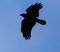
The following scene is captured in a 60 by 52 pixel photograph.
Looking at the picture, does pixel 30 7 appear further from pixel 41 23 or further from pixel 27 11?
pixel 41 23

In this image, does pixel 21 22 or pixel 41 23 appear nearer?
pixel 41 23

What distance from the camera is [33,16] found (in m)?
22.3

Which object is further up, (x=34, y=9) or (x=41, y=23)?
(x=34, y=9)

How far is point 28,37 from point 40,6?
10.0ft

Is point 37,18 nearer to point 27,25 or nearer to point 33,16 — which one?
point 33,16

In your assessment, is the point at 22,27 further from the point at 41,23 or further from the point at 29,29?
the point at 41,23

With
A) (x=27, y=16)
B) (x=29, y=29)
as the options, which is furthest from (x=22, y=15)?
(x=29, y=29)

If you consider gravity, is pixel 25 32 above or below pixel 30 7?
below

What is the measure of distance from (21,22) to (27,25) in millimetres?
694

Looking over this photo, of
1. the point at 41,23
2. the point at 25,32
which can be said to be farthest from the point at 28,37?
the point at 41,23

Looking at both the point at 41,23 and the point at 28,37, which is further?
the point at 28,37

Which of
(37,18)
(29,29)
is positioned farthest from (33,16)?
(29,29)

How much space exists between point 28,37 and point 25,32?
29.5 inches

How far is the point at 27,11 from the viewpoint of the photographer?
2245cm
